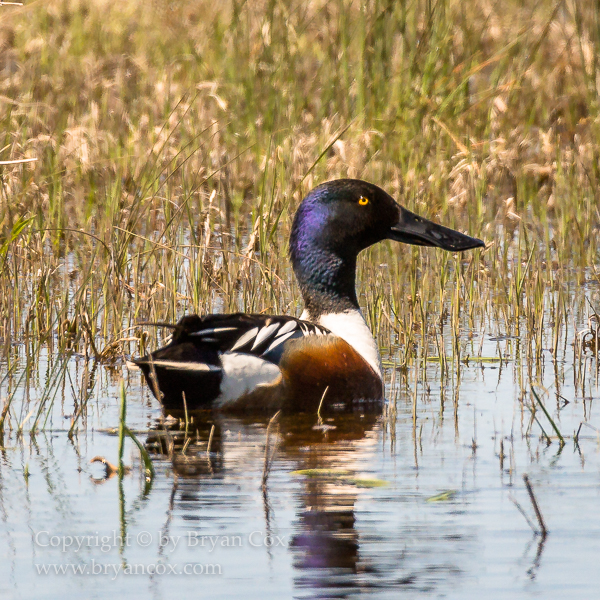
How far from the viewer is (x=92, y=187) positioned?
8805 millimetres

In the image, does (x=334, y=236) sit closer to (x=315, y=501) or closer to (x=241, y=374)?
(x=241, y=374)

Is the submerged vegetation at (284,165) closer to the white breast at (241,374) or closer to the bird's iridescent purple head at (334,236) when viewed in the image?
the bird's iridescent purple head at (334,236)

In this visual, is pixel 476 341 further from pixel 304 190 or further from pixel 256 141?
pixel 256 141

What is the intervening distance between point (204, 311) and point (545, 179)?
3739 millimetres

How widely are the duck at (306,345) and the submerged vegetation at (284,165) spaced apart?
321 millimetres

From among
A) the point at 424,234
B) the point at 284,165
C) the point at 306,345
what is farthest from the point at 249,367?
the point at 284,165

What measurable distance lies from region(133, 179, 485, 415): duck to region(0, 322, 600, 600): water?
13 cm

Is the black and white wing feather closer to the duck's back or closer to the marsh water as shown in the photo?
the duck's back

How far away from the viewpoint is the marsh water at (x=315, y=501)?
11.3 ft

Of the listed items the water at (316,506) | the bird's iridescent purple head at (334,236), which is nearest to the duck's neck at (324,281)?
the bird's iridescent purple head at (334,236)

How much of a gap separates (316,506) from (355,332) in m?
1.96

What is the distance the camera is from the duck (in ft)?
17.4

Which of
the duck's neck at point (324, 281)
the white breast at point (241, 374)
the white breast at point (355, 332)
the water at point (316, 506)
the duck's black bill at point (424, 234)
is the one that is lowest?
the water at point (316, 506)

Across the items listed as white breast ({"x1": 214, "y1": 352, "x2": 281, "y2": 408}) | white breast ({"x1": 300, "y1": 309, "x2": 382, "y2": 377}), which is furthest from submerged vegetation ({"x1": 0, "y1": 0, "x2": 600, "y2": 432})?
white breast ({"x1": 214, "y1": 352, "x2": 281, "y2": 408})
